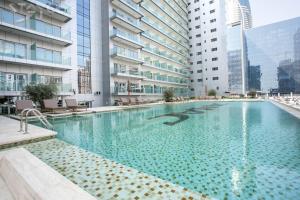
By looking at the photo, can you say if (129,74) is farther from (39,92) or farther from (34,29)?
(39,92)

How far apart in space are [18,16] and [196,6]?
44.7 m

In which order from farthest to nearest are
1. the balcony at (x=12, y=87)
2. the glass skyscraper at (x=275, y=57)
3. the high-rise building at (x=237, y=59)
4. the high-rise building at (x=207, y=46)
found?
1. the high-rise building at (x=237, y=59)
2. the glass skyscraper at (x=275, y=57)
3. the high-rise building at (x=207, y=46)
4. the balcony at (x=12, y=87)

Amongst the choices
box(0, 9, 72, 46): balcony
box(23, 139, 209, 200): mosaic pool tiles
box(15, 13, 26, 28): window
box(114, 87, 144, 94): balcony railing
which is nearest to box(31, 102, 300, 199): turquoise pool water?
box(23, 139, 209, 200): mosaic pool tiles

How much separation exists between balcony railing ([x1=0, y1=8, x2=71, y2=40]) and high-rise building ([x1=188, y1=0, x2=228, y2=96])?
115ft

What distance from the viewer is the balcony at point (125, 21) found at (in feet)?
73.1

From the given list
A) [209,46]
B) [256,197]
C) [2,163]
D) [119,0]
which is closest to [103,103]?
[119,0]

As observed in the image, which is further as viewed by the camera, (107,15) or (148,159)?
(107,15)

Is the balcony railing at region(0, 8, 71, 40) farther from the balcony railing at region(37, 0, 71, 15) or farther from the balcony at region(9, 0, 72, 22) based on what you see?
the balcony railing at region(37, 0, 71, 15)

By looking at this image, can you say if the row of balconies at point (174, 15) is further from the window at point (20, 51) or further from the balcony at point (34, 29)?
the window at point (20, 51)

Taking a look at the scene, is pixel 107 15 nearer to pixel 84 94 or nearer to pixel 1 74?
pixel 84 94

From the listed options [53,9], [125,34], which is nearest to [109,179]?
[53,9]

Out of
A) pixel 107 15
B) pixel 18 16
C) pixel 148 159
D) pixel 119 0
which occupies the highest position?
pixel 119 0

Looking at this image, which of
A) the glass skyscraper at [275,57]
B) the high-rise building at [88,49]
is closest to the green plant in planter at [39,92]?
the high-rise building at [88,49]

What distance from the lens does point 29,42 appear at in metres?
15.1
